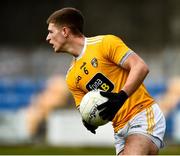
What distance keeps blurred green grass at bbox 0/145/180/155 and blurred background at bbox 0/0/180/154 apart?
0.02 meters

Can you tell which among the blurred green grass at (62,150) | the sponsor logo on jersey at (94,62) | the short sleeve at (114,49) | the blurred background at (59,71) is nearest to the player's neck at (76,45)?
the sponsor logo on jersey at (94,62)

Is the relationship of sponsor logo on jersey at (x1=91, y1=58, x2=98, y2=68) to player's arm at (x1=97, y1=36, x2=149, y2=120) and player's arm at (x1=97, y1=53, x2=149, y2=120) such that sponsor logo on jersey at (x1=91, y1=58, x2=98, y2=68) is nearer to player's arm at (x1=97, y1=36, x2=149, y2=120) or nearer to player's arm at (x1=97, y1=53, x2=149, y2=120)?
player's arm at (x1=97, y1=36, x2=149, y2=120)

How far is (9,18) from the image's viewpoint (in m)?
33.8

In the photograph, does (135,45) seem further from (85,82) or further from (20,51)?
(85,82)

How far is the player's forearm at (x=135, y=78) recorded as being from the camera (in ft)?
21.2

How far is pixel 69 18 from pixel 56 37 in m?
0.23

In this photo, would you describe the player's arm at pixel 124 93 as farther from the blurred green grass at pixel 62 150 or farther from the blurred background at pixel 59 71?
the blurred background at pixel 59 71

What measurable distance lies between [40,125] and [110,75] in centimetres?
1314

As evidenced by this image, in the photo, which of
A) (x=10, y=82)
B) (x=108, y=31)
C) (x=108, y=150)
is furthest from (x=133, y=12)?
(x=108, y=150)

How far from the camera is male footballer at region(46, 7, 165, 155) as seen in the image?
6711mm

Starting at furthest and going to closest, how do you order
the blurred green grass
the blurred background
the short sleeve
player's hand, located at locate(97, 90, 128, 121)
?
the blurred background
the blurred green grass
the short sleeve
player's hand, located at locate(97, 90, 128, 121)

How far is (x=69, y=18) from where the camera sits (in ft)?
22.7

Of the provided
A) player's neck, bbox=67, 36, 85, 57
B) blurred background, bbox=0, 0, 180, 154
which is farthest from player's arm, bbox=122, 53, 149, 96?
blurred background, bbox=0, 0, 180, 154

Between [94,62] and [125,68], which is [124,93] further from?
[94,62]
